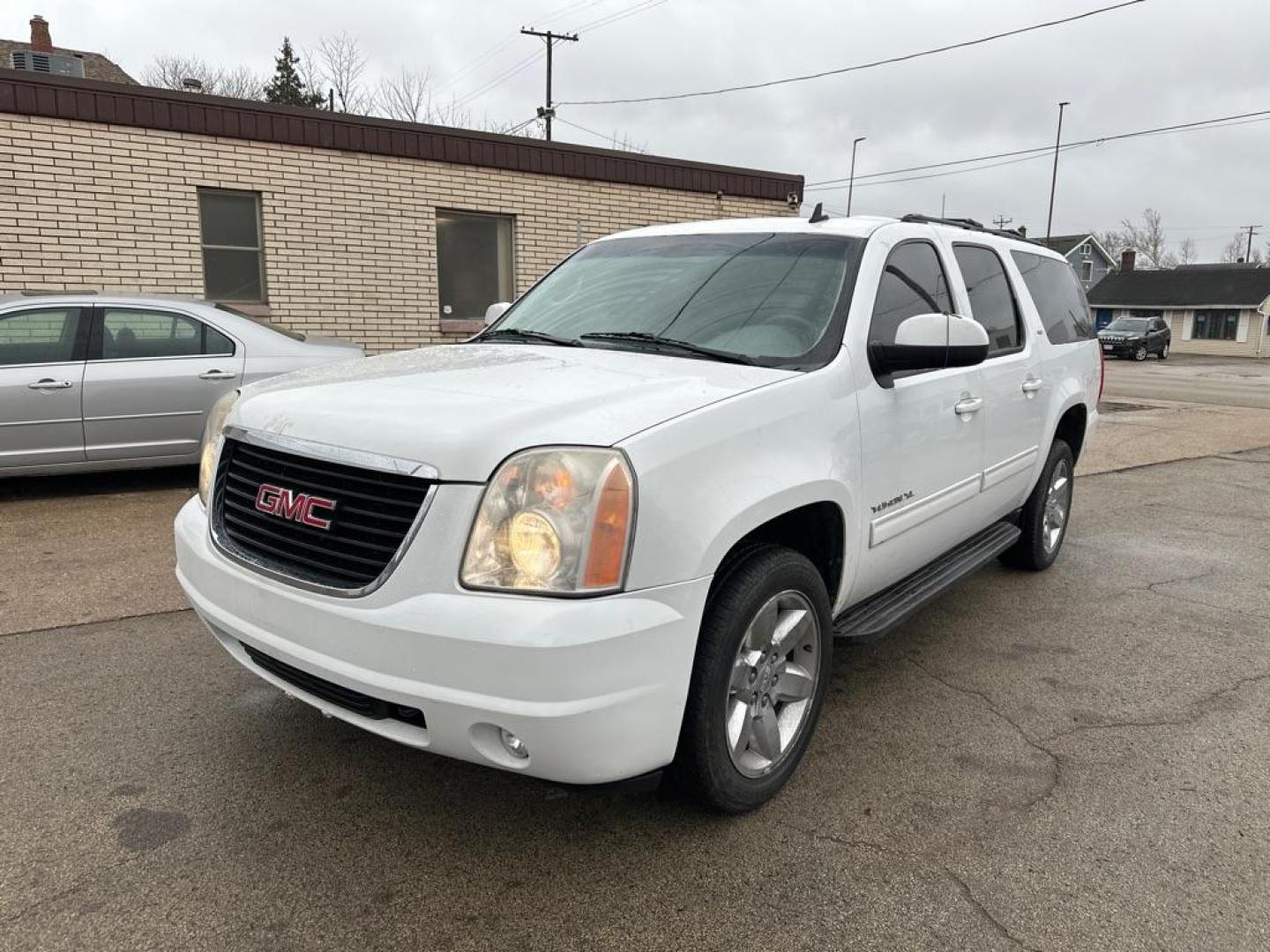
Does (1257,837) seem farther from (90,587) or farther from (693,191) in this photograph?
(693,191)

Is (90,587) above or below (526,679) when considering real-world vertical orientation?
below

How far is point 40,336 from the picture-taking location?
649 cm

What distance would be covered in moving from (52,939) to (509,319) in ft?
9.16

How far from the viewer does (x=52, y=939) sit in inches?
87.2

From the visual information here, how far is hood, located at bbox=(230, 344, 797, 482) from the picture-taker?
89.9 inches

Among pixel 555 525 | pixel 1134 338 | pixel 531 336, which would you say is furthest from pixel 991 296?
pixel 1134 338

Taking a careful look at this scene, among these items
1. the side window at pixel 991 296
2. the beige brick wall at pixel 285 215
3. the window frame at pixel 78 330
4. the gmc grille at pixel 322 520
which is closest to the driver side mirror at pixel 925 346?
the side window at pixel 991 296

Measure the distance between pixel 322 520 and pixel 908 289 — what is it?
244 centimetres

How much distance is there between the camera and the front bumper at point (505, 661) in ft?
7.02

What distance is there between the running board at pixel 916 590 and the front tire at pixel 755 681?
0.90ft

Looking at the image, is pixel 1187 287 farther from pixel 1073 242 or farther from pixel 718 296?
pixel 718 296

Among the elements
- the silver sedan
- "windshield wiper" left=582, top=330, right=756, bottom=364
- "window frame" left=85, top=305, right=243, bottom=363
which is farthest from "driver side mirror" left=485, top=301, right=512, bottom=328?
"window frame" left=85, top=305, right=243, bottom=363

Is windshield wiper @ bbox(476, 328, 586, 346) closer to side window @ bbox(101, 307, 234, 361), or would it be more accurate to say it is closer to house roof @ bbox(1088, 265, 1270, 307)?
side window @ bbox(101, 307, 234, 361)

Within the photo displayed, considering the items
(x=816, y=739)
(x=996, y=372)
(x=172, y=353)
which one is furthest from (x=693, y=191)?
(x=816, y=739)
